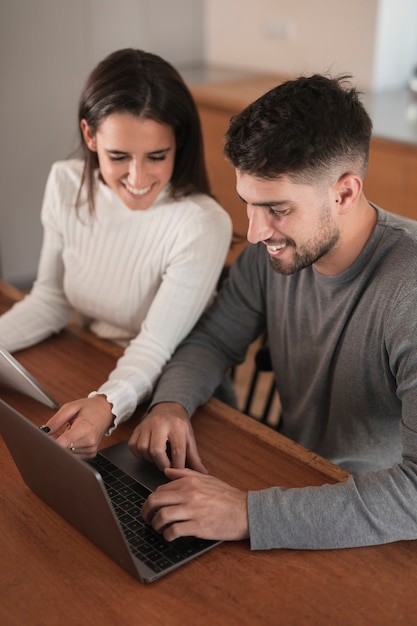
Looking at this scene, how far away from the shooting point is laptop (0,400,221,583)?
934mm

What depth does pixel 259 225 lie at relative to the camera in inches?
49.1

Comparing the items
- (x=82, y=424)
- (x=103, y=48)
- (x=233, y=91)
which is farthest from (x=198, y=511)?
(x=103, y=48)

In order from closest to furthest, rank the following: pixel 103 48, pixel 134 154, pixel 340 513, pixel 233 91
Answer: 1. pixel 340 513
2. pixel 134 154
3. pixel 233 91
4. pixel 103 48

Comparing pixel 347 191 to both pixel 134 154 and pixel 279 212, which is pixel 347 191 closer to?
pixel 279 212

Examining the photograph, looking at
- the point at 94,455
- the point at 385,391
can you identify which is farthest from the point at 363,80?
the point at 94,455

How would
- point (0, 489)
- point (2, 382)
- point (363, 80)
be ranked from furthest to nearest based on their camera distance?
point (363, 80), point (2, 382), point (0, 489)

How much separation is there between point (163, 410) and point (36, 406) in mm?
251

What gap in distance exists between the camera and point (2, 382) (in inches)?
57.2

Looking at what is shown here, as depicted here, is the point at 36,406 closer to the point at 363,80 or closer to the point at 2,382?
the point at 2,382

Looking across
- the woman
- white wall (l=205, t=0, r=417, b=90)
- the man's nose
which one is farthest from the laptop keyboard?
white wall (l=205, t=0, r=417, b=90)

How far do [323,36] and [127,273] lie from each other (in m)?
2.21

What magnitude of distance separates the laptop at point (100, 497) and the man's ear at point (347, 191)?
0.52 meters

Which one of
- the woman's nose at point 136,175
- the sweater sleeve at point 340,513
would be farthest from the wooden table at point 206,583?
the woman's nose at point 136,175

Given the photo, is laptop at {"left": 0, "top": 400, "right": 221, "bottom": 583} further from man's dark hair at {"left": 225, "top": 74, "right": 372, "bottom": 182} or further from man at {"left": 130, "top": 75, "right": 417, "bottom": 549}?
man's dark hair at {"left": 225, "top": 74, "right": 372, "bottom": 182}
